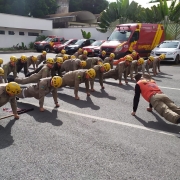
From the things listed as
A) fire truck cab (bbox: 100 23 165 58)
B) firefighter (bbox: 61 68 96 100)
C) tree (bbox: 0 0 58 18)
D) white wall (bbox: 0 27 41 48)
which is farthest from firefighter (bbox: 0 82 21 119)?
tree (bbox: 0 0 58 18)

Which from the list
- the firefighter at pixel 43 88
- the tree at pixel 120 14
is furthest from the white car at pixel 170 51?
the tree at pixel 120 14

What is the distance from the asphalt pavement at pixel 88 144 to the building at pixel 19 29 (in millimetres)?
24924

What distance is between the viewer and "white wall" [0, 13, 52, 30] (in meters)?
28.6

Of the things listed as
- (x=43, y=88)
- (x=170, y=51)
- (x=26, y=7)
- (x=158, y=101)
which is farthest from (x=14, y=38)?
(x=158, y=101)

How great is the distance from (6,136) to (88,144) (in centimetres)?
188

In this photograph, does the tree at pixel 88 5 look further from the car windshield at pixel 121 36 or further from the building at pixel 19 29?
the car windshield at pixel 121 36

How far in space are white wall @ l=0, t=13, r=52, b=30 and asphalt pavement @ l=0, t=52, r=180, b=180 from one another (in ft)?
80.5

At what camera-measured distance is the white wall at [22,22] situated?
93.7 ft

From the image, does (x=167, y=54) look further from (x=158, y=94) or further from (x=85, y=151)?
(x=85, y=151)

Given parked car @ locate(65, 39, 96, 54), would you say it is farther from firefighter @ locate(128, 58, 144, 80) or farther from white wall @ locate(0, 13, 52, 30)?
firefighter @ locate(128, 58, 144, 80)

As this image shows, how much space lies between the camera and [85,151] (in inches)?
178

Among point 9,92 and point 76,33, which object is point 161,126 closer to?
point 9,92

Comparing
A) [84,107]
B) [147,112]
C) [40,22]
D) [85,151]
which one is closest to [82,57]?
[84,107]

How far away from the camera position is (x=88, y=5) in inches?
2208
